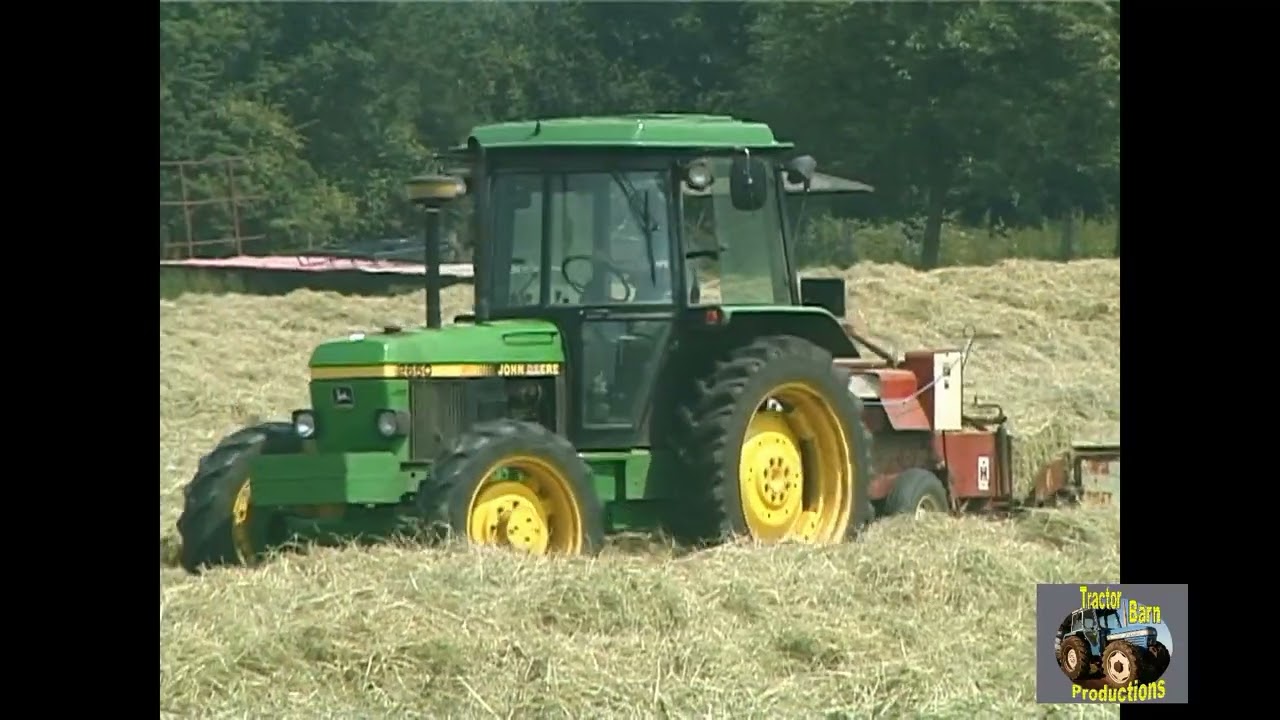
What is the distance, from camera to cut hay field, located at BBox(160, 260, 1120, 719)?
7352 millimetres

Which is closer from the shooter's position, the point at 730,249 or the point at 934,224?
the point at 730,249

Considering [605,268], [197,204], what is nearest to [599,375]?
[605,268]

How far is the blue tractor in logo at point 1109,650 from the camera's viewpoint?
722 centimetres

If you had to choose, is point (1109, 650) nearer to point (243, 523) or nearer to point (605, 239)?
point (605, 239)

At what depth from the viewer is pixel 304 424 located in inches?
407

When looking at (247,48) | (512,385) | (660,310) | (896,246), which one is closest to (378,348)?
(512,385)

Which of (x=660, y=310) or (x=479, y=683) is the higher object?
(x=660, y=310)

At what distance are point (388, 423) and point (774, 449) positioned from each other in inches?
80.6

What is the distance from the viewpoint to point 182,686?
7.39 meters

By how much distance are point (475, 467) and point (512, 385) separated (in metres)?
1.15

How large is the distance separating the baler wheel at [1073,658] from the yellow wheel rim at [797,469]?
3.38 meters
